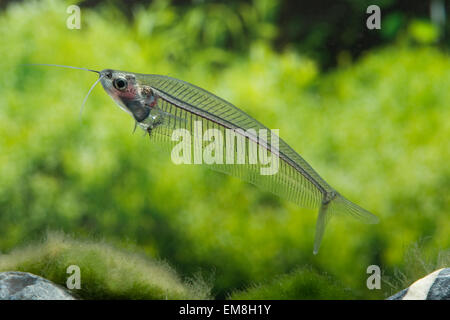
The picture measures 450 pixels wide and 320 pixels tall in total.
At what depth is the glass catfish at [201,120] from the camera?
59.1 inches

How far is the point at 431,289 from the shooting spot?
1.56m

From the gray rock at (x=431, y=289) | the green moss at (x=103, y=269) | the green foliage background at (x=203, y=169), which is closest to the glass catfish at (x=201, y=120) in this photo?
the gray rock at (x=431, y=289)

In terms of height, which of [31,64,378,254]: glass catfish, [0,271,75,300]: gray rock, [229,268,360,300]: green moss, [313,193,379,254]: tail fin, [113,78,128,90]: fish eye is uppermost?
[113,78,128,90]: fish eye

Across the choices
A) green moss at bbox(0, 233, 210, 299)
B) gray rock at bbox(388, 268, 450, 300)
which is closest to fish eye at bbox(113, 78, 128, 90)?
green moss at bbox(0, 233, 210, 299)

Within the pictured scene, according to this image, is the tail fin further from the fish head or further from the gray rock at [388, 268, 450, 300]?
the fish head

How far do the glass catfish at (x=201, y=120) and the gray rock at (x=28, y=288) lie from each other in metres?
0.73

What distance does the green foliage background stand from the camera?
6.97 feet

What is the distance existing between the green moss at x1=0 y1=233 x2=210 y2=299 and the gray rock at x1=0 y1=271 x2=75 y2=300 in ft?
0.26

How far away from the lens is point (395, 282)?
1.96m

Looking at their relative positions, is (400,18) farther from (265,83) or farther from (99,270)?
(99,270)

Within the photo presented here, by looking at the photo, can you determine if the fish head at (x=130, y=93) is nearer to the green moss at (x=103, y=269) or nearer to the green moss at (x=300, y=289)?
the green moss at (x=103, y=269)
